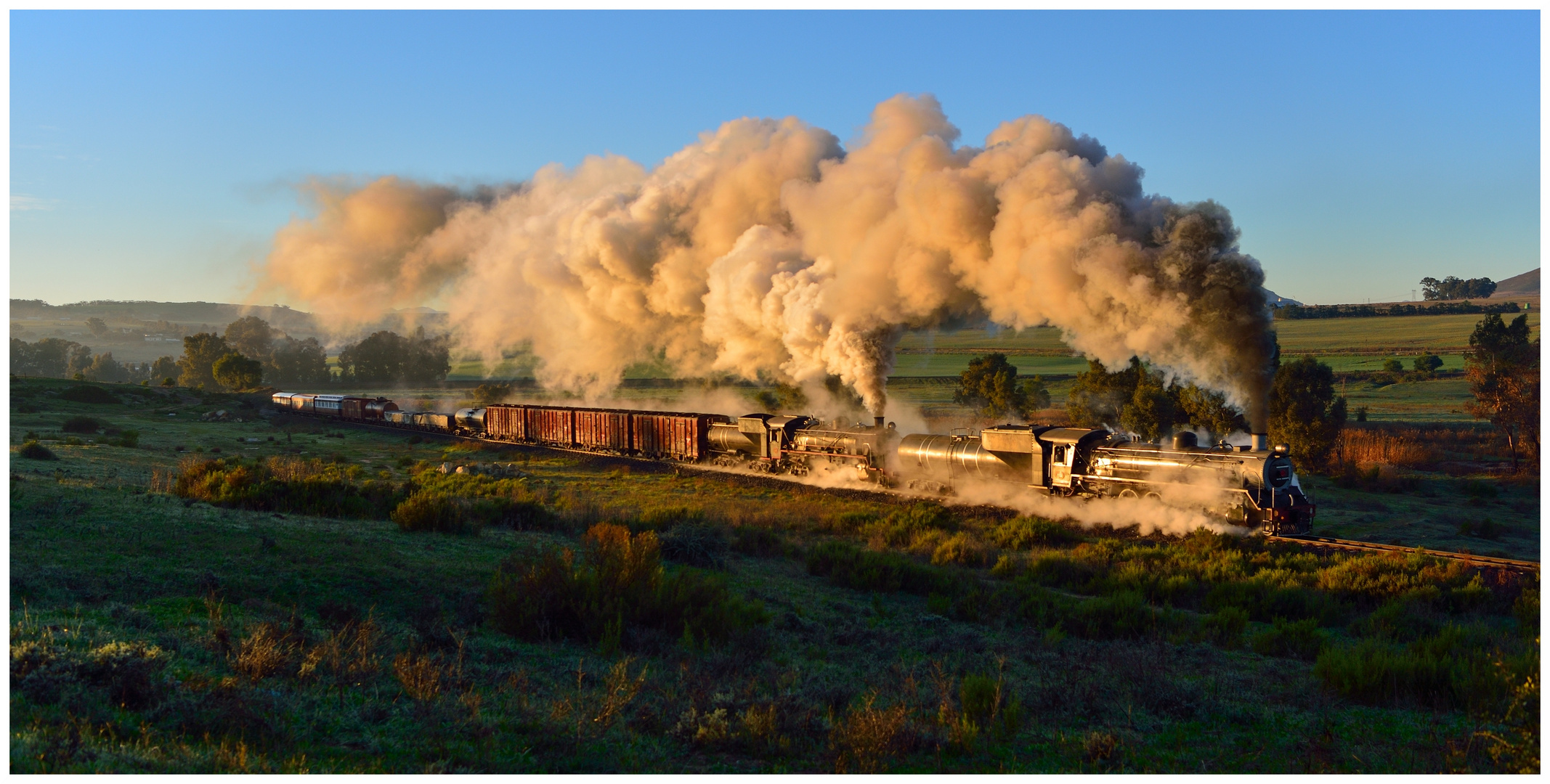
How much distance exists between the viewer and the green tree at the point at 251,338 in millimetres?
136875

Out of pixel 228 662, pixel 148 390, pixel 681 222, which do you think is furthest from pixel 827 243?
pixel 148 390

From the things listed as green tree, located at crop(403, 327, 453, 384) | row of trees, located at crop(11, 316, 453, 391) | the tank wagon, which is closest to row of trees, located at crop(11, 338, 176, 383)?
row of trees, located at crop(11, 316, 453, 391)

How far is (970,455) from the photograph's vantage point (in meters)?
26.4

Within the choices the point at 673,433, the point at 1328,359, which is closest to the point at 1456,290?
the point at 1328,359

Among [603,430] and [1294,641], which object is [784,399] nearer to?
[603,430]

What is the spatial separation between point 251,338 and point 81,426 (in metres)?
110

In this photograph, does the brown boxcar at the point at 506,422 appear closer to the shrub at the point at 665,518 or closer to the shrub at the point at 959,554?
the shrub at the point at 665,518

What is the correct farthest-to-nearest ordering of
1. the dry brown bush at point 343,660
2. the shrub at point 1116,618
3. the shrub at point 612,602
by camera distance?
the shrub at point 1116,618, the shrub at point 612,602, the dry brown bush at point 343,660

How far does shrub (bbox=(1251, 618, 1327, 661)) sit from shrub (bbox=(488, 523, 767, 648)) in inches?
307

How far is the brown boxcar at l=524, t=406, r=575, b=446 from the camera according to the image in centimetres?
4719

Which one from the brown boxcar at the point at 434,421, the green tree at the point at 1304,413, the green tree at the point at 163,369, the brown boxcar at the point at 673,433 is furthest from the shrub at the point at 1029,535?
the green tree at the point at 163,369

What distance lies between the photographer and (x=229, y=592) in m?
11.8

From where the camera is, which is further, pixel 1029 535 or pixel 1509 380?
pixel 1509 380

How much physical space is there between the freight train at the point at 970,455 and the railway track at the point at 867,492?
391 mm
